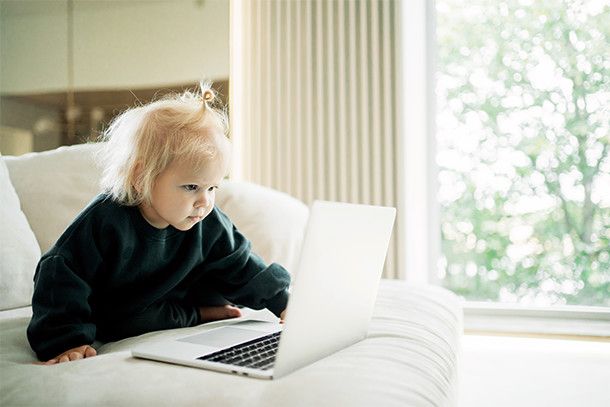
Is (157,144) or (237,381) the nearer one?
(237,381)

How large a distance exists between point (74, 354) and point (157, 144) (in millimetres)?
395

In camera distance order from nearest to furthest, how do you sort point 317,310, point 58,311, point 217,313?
point 317,310, point 58,311, point 217,313

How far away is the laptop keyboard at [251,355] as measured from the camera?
3.02ft

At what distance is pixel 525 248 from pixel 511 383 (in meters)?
0.96

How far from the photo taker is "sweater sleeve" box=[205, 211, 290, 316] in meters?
1.39

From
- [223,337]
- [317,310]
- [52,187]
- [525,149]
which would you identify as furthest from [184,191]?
[525,149]

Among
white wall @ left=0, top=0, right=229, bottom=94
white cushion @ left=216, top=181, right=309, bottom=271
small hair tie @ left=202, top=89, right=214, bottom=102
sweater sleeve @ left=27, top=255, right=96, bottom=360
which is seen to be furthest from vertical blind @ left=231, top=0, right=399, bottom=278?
sweater sleeve @ left=27, top=255, right=96, bottom=360

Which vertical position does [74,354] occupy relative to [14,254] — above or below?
below

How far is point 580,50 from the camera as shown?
2.88 metres

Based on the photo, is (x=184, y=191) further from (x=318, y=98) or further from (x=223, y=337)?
(x=318, y=98)

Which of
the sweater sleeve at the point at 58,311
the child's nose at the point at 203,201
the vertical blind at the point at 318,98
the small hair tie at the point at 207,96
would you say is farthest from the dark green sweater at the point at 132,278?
the vertical blind at the point at 318,98

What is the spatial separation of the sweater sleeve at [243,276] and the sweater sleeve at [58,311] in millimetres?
323

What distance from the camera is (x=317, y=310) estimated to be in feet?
3.08

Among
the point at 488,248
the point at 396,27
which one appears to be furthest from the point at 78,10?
the point at 488,248
